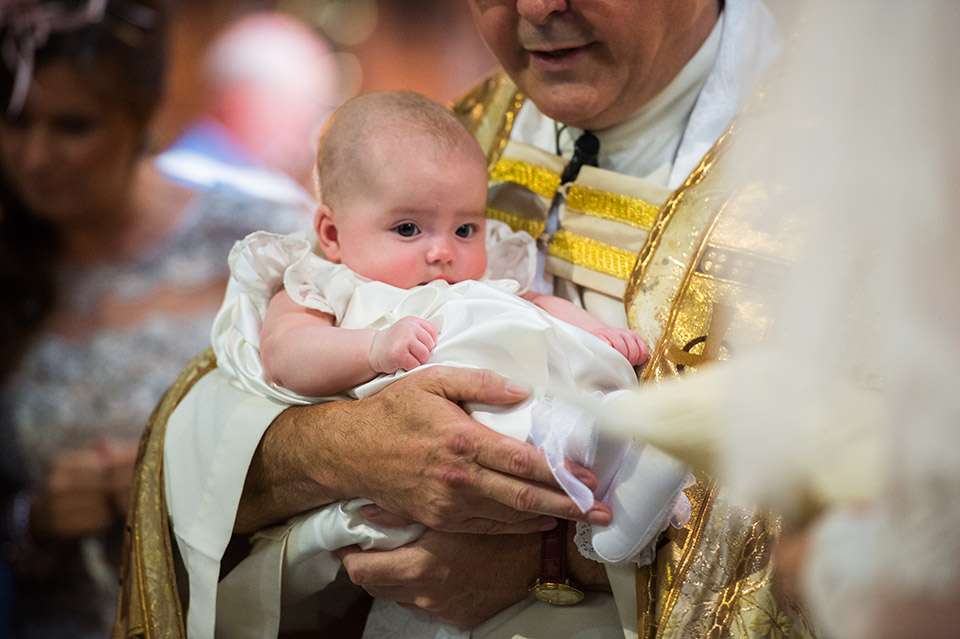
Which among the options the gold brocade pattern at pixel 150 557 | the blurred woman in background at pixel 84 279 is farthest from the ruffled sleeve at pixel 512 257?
the blurred woman in background at pixel 84 279

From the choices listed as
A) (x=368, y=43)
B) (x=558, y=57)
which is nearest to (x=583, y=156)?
(x=558, y=57)

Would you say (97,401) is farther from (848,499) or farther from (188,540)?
(848,499)

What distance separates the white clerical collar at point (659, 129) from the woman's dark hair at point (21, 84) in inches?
101

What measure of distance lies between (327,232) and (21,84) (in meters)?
2.54

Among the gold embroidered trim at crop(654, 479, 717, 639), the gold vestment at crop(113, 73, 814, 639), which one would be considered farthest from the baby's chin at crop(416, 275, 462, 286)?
the gold embroidered trim at crop(654, 479, 717, 639)

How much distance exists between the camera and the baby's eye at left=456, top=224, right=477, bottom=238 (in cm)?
187

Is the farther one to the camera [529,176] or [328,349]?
[529,176]

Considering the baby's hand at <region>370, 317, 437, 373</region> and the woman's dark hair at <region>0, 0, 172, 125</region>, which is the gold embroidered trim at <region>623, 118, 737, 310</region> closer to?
the baby's hand at <region>370, 317, 437, 373</region>

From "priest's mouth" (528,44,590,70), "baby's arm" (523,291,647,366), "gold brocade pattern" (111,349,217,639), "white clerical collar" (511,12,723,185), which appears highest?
"priest's mouth" (528,44,590,70)

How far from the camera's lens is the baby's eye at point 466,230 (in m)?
1.87

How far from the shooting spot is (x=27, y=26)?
3982mm

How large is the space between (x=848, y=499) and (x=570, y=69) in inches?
51.2

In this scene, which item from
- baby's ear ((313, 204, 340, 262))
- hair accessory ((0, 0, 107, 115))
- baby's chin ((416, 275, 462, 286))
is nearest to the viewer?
baby's chin ((416, 275, 462, 286))

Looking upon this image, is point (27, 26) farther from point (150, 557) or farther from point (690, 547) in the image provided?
point (690, 547)
